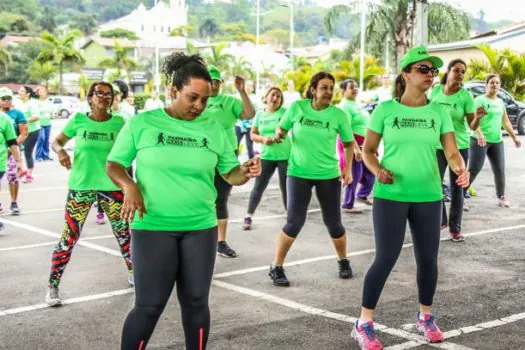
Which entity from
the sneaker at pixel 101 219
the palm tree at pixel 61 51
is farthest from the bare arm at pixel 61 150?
the palm tree at pixel 61 51

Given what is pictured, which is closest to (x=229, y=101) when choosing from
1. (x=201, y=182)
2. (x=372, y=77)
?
(x=201, y=182)

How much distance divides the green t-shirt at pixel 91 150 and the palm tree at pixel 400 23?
2813 cm

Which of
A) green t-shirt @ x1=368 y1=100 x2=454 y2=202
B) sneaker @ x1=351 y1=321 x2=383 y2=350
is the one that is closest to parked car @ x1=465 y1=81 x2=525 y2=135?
green t-shirt @ x1=368 y1=100 x2=454 y2=202

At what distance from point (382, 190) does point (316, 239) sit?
4.13 metres

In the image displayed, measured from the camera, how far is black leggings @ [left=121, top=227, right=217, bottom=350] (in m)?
3.96

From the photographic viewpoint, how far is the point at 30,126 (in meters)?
16.6

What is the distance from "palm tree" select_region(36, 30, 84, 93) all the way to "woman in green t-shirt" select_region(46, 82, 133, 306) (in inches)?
2411

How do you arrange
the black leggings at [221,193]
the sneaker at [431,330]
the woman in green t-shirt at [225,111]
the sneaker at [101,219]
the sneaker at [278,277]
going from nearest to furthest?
the sneaker at [431,330] → the sneaker at [278,277] → the woman in green t-shirt at [225,111] → the black leggings at [221,193] → the sneaker at [101,219]

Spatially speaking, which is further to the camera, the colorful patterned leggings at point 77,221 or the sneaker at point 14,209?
the sneaker at point 14,209

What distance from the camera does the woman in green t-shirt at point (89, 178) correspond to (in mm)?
6355

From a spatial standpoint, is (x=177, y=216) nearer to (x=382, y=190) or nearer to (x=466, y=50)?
(x=382, y=190)

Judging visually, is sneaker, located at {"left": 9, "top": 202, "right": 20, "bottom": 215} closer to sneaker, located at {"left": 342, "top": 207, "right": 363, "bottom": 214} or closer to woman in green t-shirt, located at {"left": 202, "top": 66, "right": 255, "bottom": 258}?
woman in green t-shirt, located at {"left": 202, "top": 66, "right": 255, "bottom": 258}

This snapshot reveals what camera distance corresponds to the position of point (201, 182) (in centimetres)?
407

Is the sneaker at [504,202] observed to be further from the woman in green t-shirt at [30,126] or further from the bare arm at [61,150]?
the woman in green t-shirt at [30,126]
